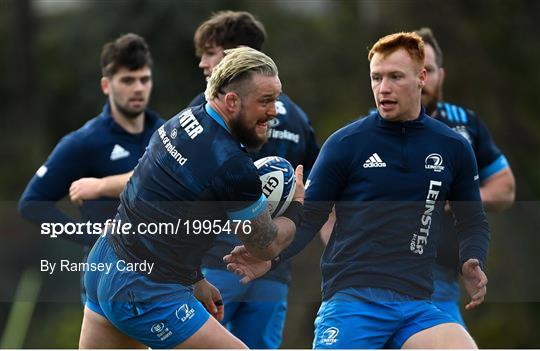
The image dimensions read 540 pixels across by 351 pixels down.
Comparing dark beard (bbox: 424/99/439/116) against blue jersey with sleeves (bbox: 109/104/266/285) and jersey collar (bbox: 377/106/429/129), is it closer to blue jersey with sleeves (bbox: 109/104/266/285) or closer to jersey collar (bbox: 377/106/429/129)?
jersey collar (bbox: 377/106/429/129)

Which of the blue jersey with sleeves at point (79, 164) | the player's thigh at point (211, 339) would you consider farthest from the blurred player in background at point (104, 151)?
the player's thigh at point (211, 339)

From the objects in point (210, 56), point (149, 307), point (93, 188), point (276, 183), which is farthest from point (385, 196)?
point (93, 188)

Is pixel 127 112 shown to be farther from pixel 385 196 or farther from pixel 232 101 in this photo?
pixel 385 196

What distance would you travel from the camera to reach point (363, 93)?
17109 mm

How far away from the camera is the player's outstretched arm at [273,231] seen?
531 centimetres

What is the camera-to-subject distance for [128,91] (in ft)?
24.2

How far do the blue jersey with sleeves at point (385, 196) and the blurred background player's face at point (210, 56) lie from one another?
52.4 inches

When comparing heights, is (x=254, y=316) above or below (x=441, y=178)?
below

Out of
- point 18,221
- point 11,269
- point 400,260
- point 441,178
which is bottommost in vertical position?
point 11,269

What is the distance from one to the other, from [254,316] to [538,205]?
9.35 feet

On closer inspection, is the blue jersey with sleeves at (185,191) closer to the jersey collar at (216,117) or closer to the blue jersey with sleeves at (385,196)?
the jersey collar at (216,117)

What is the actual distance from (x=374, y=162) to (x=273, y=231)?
0.59m

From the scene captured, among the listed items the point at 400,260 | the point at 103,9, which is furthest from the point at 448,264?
the point at 103,9

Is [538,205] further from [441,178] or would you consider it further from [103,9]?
[103,9]
